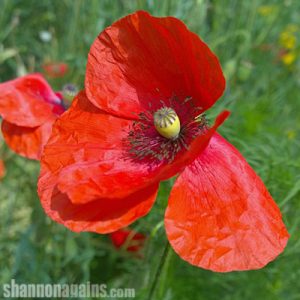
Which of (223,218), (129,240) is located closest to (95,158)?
(223,218)

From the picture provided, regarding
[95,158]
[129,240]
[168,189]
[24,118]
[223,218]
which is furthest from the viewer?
[129,240]

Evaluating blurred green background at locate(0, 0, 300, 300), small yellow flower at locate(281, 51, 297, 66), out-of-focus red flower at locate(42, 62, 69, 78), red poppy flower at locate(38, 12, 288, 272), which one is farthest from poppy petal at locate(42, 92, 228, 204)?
small yellow flower at locate(281, 51, 297, 66)

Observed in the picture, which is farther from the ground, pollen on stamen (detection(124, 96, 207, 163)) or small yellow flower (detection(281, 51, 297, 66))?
pollen on stamen (detection(124, 96, 207, 163))

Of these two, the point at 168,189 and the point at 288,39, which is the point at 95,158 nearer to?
the point at 168,189

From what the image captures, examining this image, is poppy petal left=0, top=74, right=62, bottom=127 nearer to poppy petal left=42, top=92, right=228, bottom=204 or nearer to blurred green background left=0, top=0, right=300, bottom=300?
poppy petal left=42, top=92, right=228, bottom=204

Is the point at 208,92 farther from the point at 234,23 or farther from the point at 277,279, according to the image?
the point at 234,23

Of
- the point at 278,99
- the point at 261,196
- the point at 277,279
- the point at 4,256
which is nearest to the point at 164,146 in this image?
the point at 261,196

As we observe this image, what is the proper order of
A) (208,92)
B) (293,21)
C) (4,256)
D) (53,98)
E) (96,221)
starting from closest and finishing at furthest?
1. (96,221)
2. (208,92)
3. (53,98)
4. (4,256)
5. (293,21)
